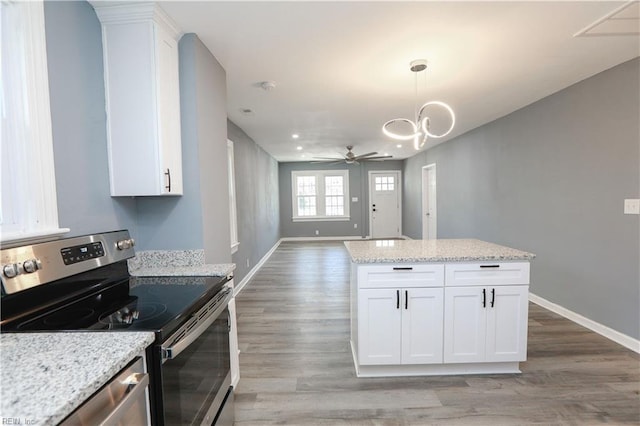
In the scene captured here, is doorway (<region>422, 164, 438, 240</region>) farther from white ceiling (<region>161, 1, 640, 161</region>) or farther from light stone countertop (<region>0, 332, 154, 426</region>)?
light stone countertop (<region>0, 332, 154, 426</region>)

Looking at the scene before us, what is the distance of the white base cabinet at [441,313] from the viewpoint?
212cm

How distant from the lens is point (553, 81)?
293cm

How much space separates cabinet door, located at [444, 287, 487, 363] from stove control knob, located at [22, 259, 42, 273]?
2.26 metres

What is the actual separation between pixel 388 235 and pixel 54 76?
8615 mm

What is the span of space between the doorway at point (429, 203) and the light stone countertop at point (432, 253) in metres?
4.52

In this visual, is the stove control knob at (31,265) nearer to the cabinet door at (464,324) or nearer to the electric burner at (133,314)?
the electric burner at (133,314)

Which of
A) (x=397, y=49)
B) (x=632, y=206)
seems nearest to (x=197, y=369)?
(x=397, y=49)

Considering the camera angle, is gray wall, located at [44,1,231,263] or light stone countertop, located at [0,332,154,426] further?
gray wall, located at [44,1,231,263]

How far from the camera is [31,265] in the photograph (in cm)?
111

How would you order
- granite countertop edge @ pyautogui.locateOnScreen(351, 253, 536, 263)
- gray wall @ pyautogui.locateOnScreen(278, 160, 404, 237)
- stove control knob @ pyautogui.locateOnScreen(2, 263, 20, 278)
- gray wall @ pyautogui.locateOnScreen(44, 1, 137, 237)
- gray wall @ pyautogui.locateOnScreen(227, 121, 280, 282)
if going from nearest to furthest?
stove control knob @ pyautogui.locateOnScreen(2, 263, 20, 278) < gray wall @ pyautogui.locateOnScreen(44, 1, 137, 237) < granite countertop edge @ pyautogui.locateOnScreen(351, 253, 536, 263) < gray wall @ pyautogui.locateOnScreen(227, 121, 280, 282) < gray wall @ pyautogui.locateOnScreen(278, 160, 404, 237)

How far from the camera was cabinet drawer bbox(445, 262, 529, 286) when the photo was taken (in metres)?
2.12

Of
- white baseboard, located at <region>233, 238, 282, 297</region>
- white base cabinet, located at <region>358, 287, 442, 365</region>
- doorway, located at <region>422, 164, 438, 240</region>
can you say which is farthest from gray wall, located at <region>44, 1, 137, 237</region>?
doorway, located at <region>422, 164, 438, 240</region>

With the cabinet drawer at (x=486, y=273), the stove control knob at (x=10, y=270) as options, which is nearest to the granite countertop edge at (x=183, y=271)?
the stove control knob at (x=10, y=270)

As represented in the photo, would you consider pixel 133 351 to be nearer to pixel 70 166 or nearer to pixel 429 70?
pixel 70 166
